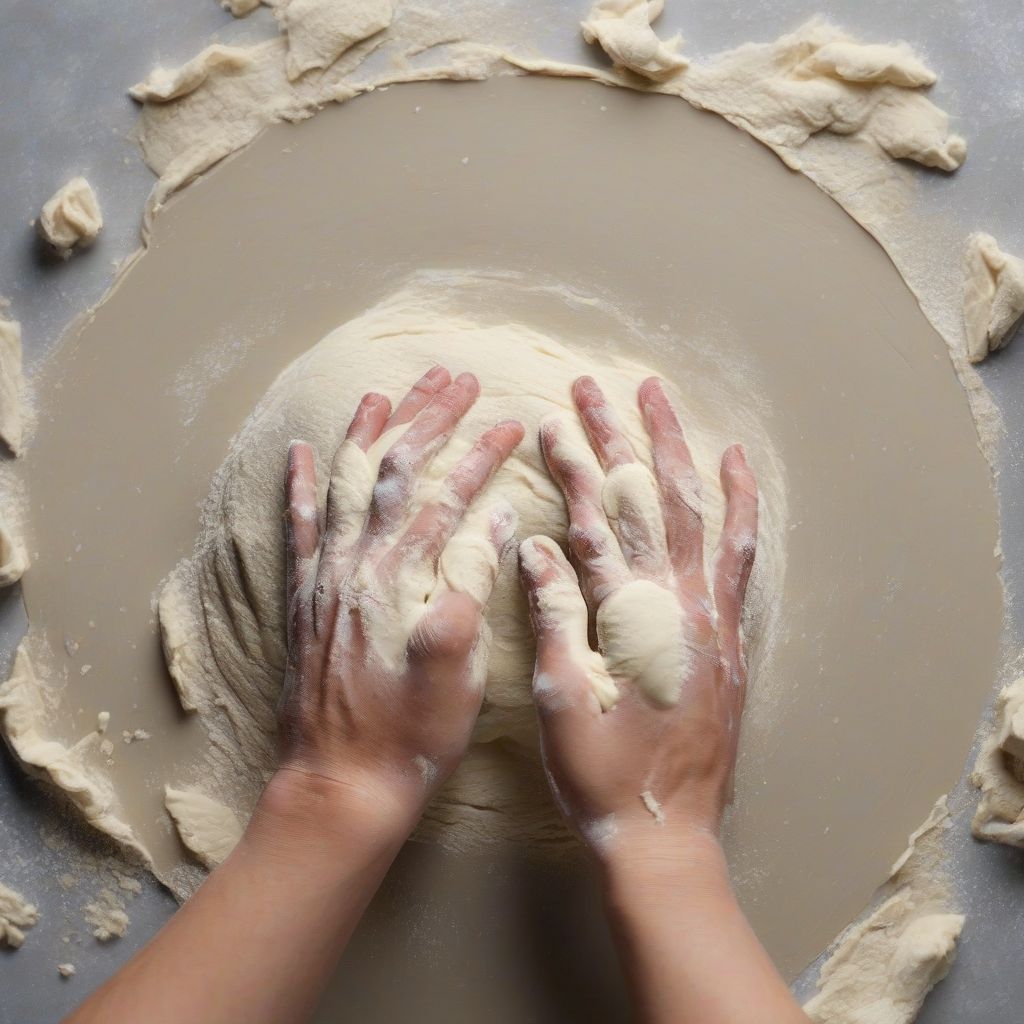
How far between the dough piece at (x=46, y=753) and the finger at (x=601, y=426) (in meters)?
0.89

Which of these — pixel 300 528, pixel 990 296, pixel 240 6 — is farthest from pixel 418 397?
pixel 990 296

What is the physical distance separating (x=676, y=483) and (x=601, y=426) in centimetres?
13

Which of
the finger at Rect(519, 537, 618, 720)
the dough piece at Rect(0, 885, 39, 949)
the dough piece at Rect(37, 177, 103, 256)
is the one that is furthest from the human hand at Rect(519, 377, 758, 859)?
the dough piece at Rect(0, 885, 39, 949)

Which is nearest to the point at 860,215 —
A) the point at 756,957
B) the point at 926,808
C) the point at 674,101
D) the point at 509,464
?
the point at 674,101

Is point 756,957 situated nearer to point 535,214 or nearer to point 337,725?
point 337,725

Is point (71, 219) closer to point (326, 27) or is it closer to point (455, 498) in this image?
point (326, 27)

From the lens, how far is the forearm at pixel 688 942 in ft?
4.01

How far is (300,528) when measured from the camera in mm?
1432

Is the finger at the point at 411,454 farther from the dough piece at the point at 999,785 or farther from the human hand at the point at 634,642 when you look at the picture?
the dough piece at the point at 999,785

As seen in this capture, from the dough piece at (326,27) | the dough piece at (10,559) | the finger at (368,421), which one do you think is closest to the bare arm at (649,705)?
the finger at (368,421)

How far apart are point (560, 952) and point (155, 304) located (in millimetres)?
1160

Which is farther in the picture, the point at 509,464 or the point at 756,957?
the point at 509,464

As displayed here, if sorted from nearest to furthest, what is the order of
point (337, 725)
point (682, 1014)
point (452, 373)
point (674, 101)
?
point (682, 1014) < point (337, 725) < point (452, 373) < point (674, 101)

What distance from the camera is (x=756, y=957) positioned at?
1279 millimetres
